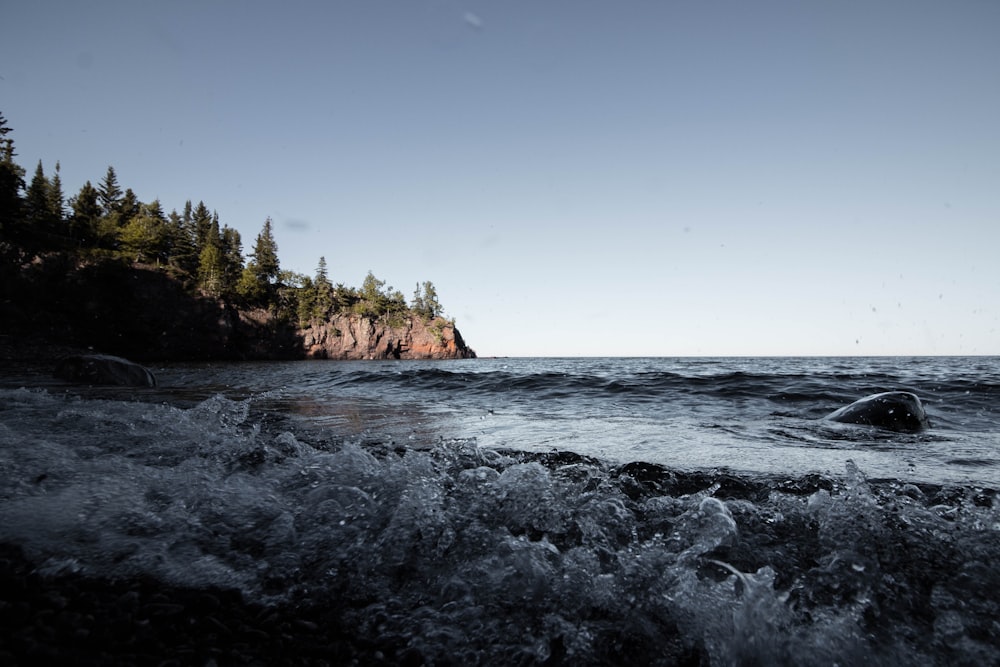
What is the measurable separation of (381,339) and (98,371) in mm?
77155

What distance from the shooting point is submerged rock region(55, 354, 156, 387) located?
1159 centimetres

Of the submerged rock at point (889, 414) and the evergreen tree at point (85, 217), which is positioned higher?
the evergreen tree at point (85, 217)

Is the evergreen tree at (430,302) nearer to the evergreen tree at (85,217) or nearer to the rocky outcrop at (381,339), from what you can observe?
the rocky outcrop at (381,339)

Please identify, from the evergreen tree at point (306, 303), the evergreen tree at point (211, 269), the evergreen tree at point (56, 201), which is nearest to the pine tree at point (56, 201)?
the evergreen tree at point (56, 201)

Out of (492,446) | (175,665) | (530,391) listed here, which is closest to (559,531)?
(175,665)

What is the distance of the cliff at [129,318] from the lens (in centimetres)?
3809

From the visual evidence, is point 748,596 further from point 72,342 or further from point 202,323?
point 202,323

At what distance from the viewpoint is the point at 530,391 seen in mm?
12117

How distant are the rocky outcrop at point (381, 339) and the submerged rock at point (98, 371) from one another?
65165 mm

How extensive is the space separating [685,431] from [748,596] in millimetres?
4605

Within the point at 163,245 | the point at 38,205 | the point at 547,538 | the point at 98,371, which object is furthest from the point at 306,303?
the point at 547,538

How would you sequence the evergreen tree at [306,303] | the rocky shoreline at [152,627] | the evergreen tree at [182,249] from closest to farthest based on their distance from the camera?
the rocky shoreline at [152,627]
the evergreen tree at [182,249]
the evergreen tree at [306,303]

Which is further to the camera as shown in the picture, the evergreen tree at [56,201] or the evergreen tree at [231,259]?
the evergreen tree at [231,259]

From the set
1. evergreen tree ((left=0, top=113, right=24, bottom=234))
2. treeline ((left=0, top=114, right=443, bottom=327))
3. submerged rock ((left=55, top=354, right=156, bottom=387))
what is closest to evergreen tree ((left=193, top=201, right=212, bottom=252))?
treeline ((left=0, top=114, right=443, bottom=327))
